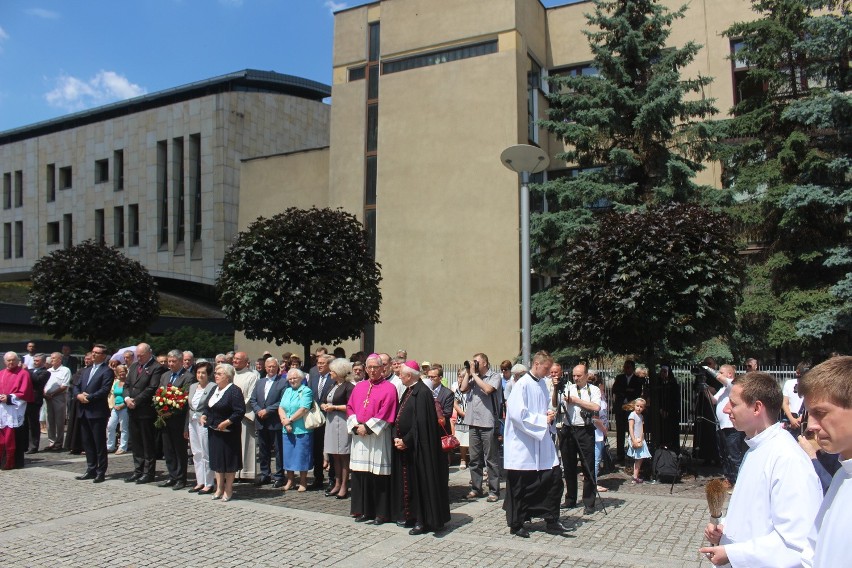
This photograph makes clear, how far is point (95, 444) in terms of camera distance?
11.2 metres

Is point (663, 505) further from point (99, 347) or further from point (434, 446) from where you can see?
point (99, 347)

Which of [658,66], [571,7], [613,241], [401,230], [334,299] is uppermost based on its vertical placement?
[571,7]

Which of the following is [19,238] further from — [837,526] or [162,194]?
[837,526]

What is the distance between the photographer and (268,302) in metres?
14.7

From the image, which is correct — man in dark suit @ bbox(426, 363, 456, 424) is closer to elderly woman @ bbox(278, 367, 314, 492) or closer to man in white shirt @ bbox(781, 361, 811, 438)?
elderly woman @ bbox(278, 367, 314, 492)

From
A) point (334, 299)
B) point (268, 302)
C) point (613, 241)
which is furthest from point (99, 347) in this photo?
point (613, 241)

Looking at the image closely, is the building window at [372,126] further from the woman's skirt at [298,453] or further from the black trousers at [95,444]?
the woman's skirt at [298,453]

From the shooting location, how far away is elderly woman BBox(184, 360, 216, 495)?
1011 centimetres

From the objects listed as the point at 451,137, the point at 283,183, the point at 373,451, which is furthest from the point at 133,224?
the point at 373,451

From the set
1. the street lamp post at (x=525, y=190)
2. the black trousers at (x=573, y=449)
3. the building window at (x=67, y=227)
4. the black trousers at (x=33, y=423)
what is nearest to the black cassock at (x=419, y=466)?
the black trousers at (x=573, y=449)

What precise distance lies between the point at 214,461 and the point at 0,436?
524cm

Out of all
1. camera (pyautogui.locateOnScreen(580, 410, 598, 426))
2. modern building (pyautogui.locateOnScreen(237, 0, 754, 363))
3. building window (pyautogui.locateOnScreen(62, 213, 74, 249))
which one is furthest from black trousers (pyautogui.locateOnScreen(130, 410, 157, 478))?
building window (pyautogui.locateOnScreen(62, 213, 74, 249))

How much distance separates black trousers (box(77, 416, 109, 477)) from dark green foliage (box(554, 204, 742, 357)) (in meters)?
8.07

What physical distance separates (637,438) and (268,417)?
594 centimetres
